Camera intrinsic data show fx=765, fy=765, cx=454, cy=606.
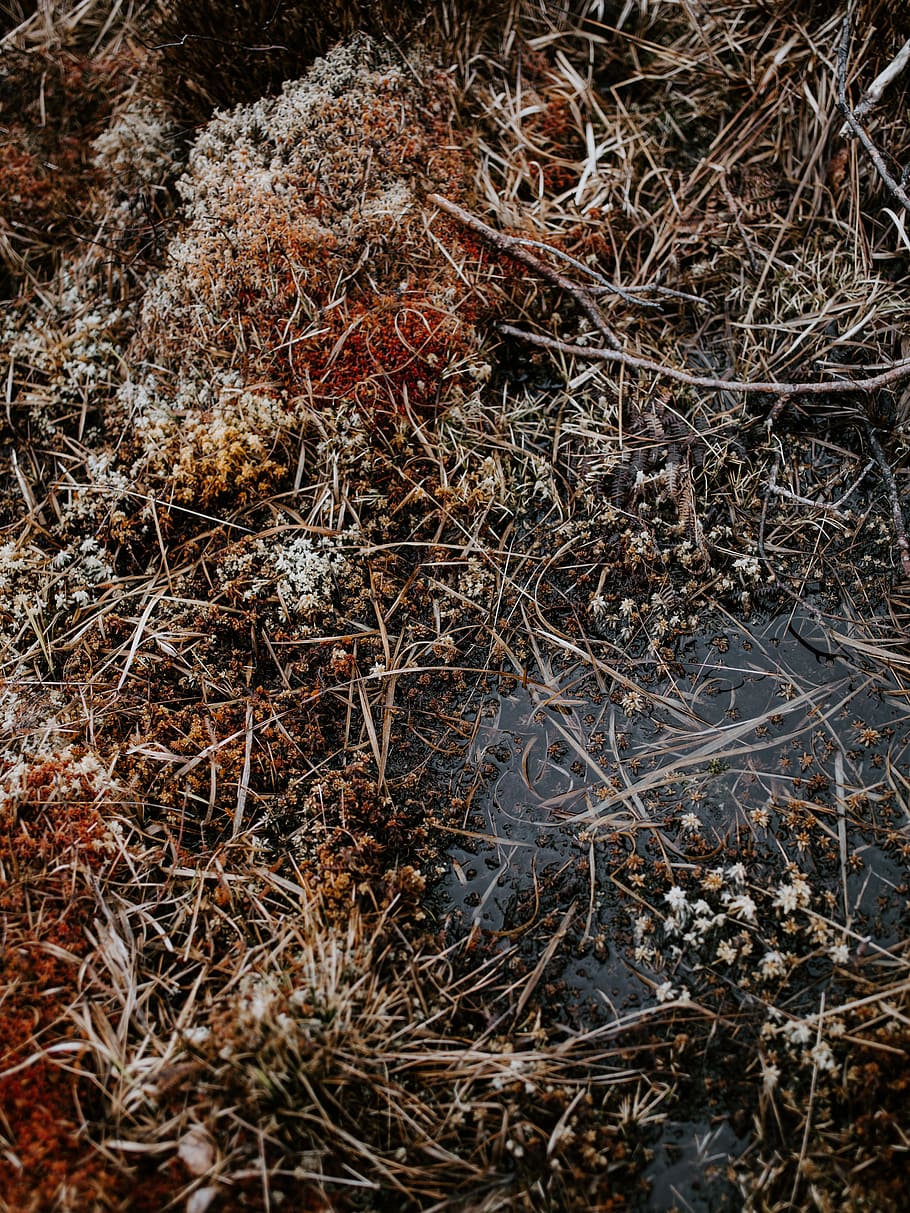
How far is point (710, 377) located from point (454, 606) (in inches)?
49.6

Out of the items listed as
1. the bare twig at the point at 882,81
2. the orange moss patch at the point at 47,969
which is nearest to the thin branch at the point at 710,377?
the bare twig at the point at 882,81

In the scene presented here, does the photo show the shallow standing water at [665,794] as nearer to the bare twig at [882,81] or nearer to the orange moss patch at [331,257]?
the orange moss patch at [331,257]

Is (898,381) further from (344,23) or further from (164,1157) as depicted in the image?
(164,1157)

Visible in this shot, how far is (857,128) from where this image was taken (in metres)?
2.57

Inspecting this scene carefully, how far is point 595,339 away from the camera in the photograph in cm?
280

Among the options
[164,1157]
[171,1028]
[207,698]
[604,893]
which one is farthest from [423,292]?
[164,1157]

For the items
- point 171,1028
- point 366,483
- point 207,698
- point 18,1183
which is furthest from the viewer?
point 366,483

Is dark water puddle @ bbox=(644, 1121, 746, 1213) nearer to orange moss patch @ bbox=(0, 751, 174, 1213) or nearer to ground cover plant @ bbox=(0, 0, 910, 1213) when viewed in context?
ground cover plant @ bbox=(0, 0, 910, 1213)

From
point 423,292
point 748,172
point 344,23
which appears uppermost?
point 344,23

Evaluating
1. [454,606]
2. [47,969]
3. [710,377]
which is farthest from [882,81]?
[47,969]

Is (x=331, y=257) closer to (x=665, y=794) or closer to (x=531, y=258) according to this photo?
(x=531, y=258)

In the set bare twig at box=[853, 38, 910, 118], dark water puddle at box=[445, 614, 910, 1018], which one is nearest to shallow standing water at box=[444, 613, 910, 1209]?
dark water puddle at box=[445, 614, 910, 1018]

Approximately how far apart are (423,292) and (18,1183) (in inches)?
108

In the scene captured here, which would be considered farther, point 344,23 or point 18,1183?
point 344,23
